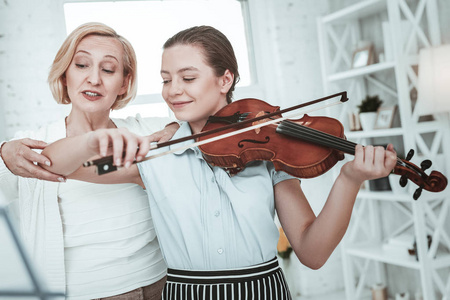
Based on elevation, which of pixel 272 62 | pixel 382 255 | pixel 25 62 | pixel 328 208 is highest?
pixel 25 62

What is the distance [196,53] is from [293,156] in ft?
1.37

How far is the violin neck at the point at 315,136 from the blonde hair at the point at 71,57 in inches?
26.3

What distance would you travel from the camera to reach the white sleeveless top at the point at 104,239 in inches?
57.2

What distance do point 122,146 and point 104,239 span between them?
0.69m

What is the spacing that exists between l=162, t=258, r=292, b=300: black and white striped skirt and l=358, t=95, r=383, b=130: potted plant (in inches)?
86.0

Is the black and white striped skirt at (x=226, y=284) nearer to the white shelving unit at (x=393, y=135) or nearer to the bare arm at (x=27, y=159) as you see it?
the bare arm at (x=27, y=159)

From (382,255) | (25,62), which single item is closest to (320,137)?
(382,255)

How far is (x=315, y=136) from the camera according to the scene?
125cm

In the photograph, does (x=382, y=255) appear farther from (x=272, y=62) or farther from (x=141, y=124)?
(x=141, y=124)

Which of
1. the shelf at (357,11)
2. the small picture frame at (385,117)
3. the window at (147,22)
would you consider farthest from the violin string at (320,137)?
the window at (147,22)

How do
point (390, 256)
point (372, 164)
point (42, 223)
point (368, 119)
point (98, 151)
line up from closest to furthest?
point (98, 151) < point (372, 164) < point (42, 223) < point (390, 256) < point (368, 119)

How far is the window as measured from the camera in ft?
11.0

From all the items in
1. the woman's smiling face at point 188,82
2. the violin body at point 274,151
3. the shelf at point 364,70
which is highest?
the shelf at point 364,70

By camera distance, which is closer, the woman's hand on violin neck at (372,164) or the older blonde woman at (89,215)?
the woman's hand on violin neck at (372,164)
